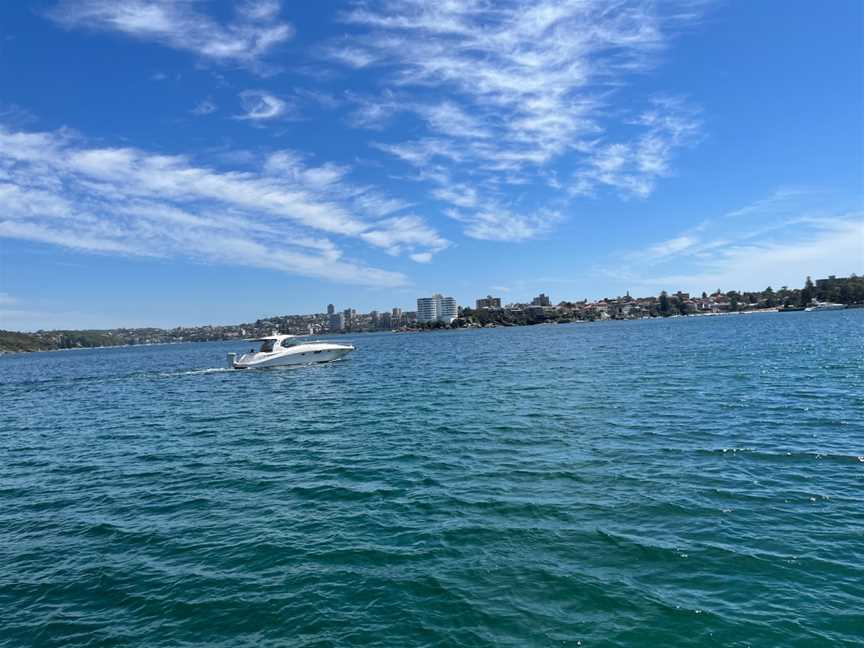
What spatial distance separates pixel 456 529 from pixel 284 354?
4986 cm

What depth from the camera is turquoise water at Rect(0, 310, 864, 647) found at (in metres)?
7.39

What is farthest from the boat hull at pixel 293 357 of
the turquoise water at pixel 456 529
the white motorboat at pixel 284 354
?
the turquoise water at pixel 456 529

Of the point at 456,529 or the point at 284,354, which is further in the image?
the point at 284,354

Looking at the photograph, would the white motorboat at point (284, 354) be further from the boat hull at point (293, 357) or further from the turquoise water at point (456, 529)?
the turquoise water at point (456, 529)

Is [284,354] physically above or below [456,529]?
above

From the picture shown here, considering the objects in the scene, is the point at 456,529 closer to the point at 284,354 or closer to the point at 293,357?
the point at 284,354

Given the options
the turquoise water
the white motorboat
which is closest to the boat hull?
the white motorboat

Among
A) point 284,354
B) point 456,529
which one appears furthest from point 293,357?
point 456,529

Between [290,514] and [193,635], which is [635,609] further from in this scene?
[290,514]

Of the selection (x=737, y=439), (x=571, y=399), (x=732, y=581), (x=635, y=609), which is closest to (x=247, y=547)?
(x=635, y=609)

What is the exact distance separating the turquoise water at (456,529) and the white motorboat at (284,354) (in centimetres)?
3236

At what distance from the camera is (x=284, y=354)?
57.2 meters

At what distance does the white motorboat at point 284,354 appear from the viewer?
56.7m

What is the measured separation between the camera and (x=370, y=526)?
1115 centimetres
